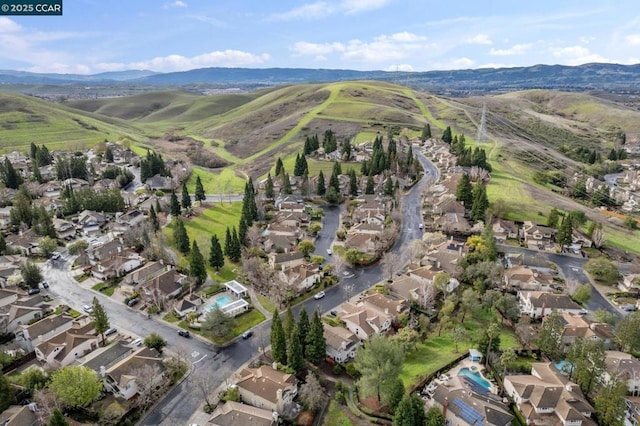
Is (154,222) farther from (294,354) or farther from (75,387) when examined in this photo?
(294,354)

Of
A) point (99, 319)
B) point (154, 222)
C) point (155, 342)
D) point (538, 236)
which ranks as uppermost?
point (154, 222)

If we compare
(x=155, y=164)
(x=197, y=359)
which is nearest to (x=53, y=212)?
(x=155, y=164)

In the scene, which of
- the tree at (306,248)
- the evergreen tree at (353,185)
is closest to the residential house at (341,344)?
the tree at (306,248)

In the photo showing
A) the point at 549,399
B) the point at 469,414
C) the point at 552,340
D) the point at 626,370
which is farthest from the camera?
the point at 552,340

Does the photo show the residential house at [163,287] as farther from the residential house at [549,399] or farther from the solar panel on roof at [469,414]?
the residential house at [549,399]

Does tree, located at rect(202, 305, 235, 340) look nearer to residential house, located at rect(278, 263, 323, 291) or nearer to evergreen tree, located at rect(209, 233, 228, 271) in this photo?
residential house, located at rect(278, 263, 323, 291)

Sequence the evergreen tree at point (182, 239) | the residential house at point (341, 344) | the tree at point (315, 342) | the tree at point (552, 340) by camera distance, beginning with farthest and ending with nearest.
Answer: the evergreen tree at point (182, 239) → the residential house at point (341, 344) → the tree at point (552, 340) → the tree at point (315, 342)

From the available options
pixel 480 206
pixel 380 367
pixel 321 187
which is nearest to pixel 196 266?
pixel 380 367
